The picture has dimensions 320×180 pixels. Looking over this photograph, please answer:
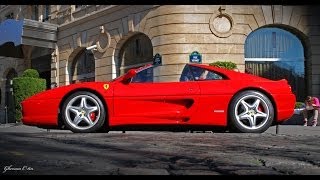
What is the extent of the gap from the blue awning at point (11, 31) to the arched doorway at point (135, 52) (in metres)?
5.80

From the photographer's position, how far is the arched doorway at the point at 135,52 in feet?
60.5

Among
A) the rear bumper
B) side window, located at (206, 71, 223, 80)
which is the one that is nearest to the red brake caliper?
side window, located at (206, 71, 223, 80)

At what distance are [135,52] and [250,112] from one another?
45.7 feet

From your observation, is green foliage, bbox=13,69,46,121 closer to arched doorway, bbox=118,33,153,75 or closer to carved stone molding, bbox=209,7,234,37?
arched doorway, bbox=118,33,153,75

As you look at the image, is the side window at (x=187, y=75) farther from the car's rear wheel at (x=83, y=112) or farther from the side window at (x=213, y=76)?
the car's rear wheel at (x=83, y=112)

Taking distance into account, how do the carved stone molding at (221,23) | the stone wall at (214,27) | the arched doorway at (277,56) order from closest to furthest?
the stone wall at (214,27) < the carved stone molding at (221,23) < the arched doorway at (277,56)

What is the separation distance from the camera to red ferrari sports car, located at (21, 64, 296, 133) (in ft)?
18.5

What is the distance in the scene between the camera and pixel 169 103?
18.6 feet

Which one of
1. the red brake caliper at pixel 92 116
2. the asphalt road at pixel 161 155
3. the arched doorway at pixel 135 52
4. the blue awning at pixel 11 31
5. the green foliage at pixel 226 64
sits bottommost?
the asphalt road at pixel 161 155

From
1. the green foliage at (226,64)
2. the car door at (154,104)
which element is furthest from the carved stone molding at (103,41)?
the car door at (154,104)

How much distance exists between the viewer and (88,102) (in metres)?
5.83

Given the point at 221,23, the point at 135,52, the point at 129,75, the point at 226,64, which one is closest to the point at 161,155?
the point at 129,75

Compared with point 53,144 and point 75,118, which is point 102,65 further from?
point 53,144

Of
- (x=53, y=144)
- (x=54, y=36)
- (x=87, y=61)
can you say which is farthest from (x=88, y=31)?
(x=53, y=144)
